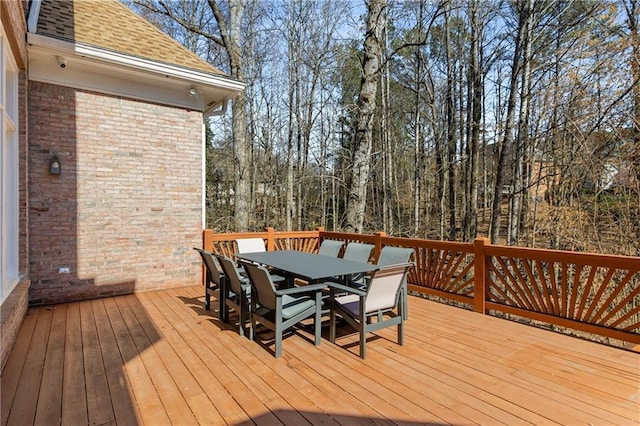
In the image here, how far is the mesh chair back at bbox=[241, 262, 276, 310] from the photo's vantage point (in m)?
3.44

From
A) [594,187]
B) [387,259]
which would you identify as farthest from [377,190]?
[387,259]

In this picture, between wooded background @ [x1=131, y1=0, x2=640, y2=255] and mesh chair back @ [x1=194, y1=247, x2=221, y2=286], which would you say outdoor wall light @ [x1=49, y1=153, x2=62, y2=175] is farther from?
wooded background @ [x1=131, y1=0, x2=640, y2=255]

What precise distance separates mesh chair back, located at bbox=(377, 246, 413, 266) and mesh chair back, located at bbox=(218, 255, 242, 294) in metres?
2.05

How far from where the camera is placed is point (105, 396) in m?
2.72

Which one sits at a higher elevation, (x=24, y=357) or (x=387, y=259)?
(x=387, y=259)

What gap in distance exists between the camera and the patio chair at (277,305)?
3451 millimetres

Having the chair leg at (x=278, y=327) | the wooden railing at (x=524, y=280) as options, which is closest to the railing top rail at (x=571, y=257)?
the wooden railing at (x=524, y=280)

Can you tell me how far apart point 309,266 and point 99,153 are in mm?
3957

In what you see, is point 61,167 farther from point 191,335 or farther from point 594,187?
point 594,187

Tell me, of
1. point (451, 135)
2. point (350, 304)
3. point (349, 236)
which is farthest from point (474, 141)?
point (350, 304)

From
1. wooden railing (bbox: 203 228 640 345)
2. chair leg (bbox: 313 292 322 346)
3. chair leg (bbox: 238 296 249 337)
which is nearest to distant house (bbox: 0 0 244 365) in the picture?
wooden railing (bbox: 203 228 640 345)

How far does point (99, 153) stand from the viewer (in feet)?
18.3

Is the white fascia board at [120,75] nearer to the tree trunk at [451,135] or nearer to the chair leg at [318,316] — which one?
the chair leg at [318,316]

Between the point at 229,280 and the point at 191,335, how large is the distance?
2.44 feet
